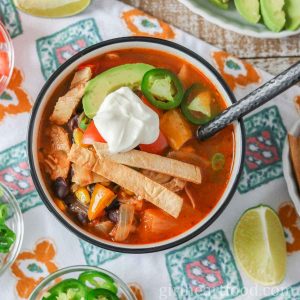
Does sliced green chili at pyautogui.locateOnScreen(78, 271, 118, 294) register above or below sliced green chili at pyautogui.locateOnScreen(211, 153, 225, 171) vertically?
below

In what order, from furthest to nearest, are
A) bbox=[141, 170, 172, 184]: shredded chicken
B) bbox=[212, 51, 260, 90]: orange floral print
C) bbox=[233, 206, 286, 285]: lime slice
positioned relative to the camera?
bbox=[212, 51, 260, 90]: orange floral print < bbox=[233, 206, 286, 285]: lime slice < bbox=[141, 170, 172, 184]: shredded chicken

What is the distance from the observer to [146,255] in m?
2.20

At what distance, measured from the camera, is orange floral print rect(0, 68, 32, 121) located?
2.24 meters

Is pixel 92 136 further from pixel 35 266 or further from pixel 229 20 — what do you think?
pixel 229 20

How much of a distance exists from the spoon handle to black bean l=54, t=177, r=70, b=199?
1.45 feet

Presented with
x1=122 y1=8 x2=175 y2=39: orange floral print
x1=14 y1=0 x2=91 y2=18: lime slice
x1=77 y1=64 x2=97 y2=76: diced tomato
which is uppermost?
x1=14 y1=0 x2=91 y2=18: lime slice

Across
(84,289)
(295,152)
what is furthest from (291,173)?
(84,289)

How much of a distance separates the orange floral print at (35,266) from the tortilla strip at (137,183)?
1.27 feet

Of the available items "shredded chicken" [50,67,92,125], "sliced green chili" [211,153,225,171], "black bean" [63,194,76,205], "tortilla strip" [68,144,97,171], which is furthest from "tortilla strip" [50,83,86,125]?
"sliced green chili" [211,153,225,171]

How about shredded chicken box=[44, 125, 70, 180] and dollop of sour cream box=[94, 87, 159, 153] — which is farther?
shredded chicken box=[44, 125, 70, 180]

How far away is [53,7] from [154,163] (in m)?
0.68

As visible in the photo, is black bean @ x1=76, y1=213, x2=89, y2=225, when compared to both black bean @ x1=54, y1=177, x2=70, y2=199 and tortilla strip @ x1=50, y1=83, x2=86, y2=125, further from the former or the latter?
tortilla strip @ x1=50, y1=83, x2=86, y2=125

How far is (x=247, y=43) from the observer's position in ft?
7.52

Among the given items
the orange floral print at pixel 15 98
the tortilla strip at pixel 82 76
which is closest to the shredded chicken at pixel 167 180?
the tortilla strip at pixel 82 76
